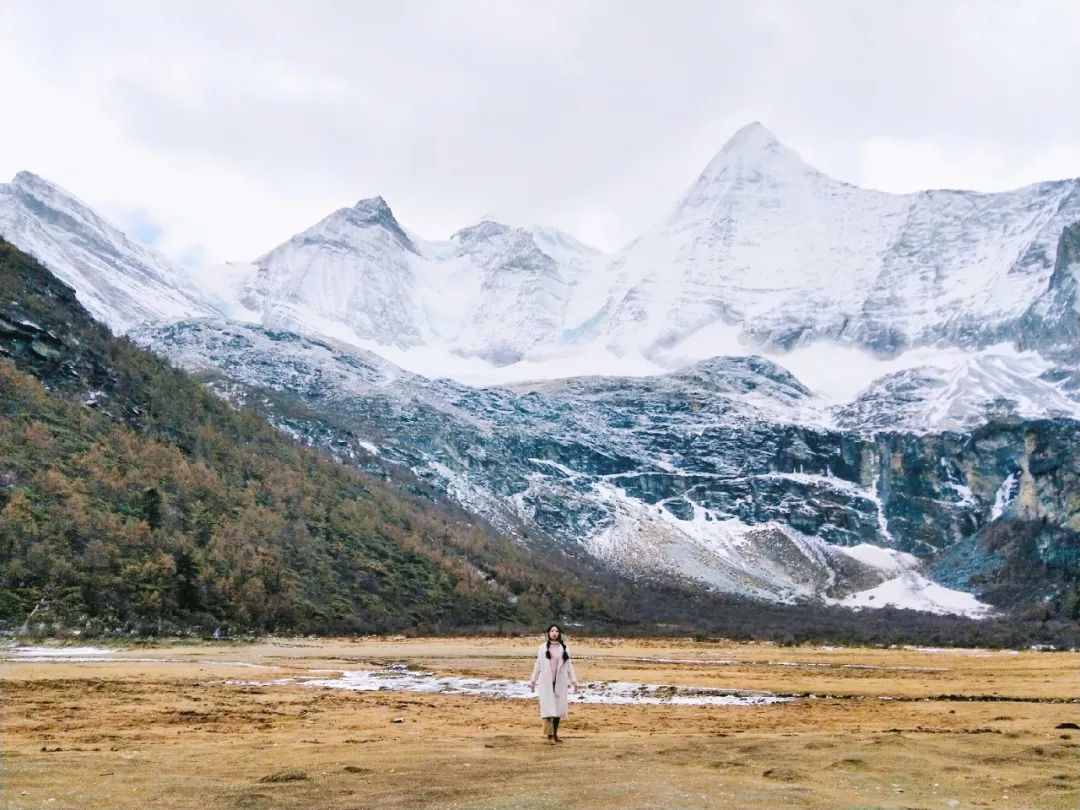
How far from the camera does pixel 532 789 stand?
839 inches

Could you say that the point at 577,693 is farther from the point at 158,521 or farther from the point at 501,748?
the point at 158,521

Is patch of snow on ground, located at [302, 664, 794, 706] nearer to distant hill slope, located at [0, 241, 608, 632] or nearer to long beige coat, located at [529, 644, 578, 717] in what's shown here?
long beige coat, located at [529, 644, 578, 717]

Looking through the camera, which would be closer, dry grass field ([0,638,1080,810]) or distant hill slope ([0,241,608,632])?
dry grass field ([0,638,1080,810])

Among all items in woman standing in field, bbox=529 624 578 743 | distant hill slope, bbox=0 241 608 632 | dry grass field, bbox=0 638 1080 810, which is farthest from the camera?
distant hill slope, bbox=0 241 608 632

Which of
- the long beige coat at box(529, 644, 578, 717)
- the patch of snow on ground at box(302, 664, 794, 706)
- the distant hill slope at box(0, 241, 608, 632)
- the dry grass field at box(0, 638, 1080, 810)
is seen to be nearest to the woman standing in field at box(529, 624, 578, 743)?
the long beige coat at box(529, 644, 578, 717)

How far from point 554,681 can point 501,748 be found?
2.43 metres

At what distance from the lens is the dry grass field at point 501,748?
20.7 m

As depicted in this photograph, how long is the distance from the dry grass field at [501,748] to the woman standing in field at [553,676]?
3.51 ft

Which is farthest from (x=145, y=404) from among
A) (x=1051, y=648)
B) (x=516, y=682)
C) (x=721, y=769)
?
(x=721, y=769)

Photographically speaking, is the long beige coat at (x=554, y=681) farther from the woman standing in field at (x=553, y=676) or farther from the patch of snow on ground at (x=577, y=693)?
the patch of snow on ground at (x=577, y=693)

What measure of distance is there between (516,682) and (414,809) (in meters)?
42.8

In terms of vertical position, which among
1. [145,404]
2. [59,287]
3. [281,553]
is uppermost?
[59,287]

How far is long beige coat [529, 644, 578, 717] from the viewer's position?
1140 inches

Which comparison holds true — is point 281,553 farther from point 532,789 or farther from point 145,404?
point 532,789
